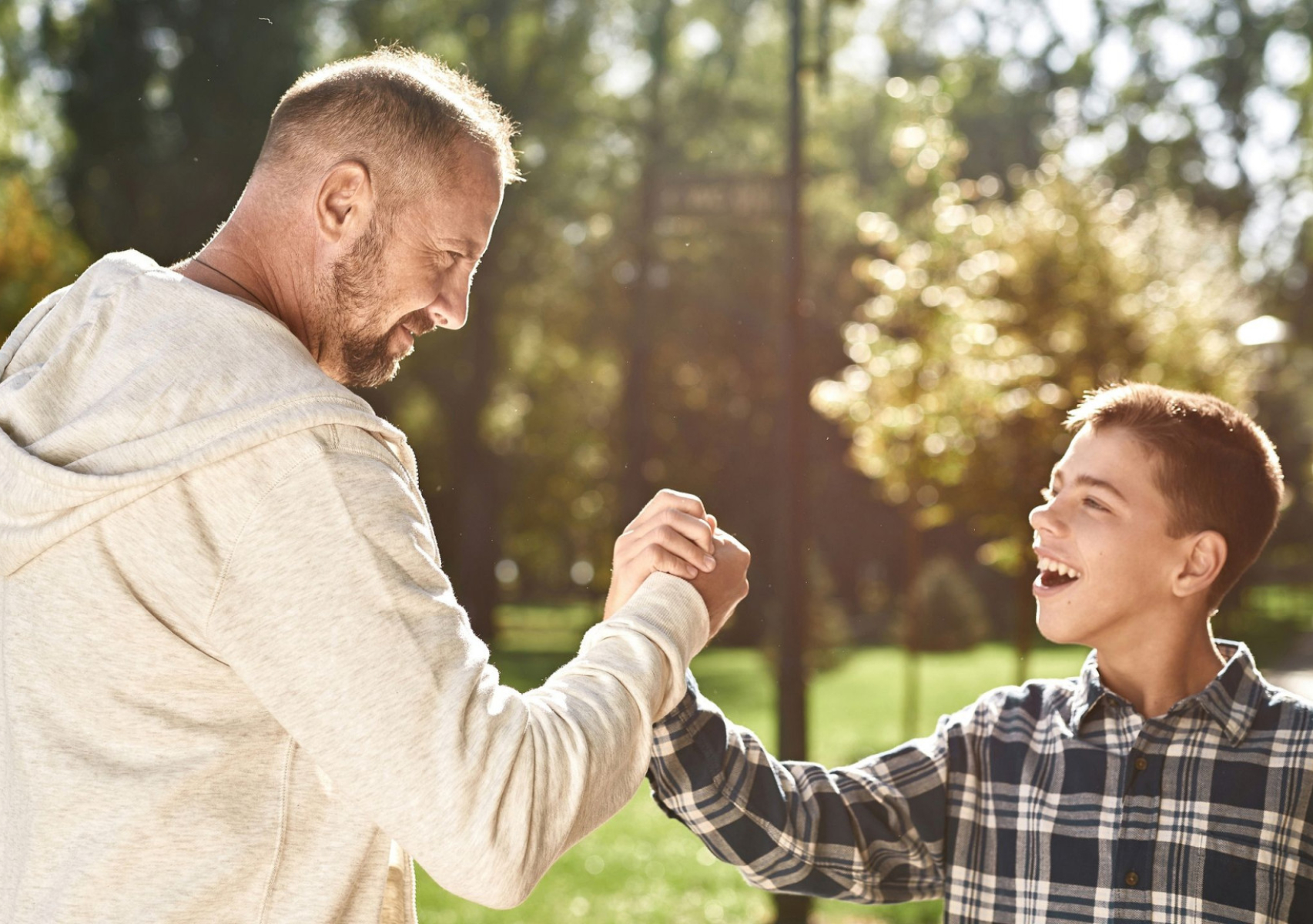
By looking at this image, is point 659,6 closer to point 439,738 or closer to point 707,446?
point 707,446

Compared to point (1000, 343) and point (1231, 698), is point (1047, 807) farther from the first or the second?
point (1000, 343)

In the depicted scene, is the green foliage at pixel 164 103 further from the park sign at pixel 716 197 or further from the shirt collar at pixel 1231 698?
the shirt collar at pixel 1231 698

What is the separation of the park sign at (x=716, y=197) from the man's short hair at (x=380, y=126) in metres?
3.78

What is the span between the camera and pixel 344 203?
1406 millimetres

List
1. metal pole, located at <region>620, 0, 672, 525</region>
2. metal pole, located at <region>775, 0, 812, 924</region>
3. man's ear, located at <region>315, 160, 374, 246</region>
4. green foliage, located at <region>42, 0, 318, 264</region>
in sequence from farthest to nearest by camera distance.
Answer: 1. metal pole, located at <region>620, 0, 672, 525</region>
2. green foliage, located at <region>42, 0, 318, 264</region>
3. metal pole, located at <region>775, 0, 812, 924</region>
4. man's ear, located at <region>315, 160, 374, 246</region>

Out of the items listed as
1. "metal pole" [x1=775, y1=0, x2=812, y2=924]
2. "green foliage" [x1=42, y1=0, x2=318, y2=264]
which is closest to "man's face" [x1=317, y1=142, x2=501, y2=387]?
"metal pole" [x1=775, y1=0, x2=812, y2=924]

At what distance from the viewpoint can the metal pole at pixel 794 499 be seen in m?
5.91

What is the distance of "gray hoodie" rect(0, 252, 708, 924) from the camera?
3.74 ft

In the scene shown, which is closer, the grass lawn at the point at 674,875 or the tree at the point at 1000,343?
the grass lawn at the point at 674,875

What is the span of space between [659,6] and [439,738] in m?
18.8

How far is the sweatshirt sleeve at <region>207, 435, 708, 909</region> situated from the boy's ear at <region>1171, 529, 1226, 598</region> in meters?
1.19

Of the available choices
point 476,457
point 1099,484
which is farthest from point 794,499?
point 476,457

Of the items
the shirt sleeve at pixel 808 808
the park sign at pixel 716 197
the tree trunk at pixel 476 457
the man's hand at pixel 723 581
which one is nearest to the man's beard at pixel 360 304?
the man's hand at pixel 723 581

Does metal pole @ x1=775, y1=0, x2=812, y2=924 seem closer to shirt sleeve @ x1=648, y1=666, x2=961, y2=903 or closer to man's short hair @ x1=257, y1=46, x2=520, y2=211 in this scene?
shirt sleeve @ x1=648, y1=666, x2=961, y2=903
